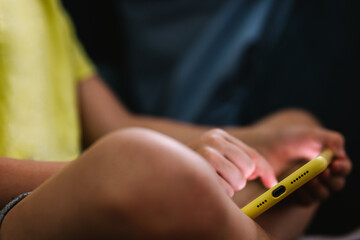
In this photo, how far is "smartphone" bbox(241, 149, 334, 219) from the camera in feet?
1.30

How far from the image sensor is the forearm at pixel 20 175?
399 millimetres

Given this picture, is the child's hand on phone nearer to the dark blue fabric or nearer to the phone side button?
the phone side button

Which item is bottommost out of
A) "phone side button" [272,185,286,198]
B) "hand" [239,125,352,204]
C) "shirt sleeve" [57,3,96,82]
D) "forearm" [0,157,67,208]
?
"shirt sleeve" [57,3,96,82]

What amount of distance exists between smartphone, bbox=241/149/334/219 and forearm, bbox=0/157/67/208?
179 millimetres

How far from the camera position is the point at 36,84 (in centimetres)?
57

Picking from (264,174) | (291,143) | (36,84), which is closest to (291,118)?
(291,143)

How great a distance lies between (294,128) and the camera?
0.58 meters

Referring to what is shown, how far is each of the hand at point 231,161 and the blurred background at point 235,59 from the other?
0.29 m

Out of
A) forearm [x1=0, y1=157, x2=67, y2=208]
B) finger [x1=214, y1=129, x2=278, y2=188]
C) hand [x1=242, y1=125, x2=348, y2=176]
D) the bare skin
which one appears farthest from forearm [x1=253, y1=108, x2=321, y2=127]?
forearm [x1=0, y1=157, x2=67, y2=208]

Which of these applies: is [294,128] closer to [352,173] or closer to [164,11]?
[352,173]

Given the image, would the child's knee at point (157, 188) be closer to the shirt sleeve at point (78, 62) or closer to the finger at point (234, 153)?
the finger at point (234, 153)

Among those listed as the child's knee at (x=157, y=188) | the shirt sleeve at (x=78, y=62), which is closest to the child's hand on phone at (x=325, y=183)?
the child's knee at (x=157, y=188)

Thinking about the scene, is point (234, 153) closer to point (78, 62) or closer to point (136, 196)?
point (136, 196)

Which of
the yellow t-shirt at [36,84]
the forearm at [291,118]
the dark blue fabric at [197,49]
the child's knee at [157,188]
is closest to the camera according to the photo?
the child's knee at [157,188]
